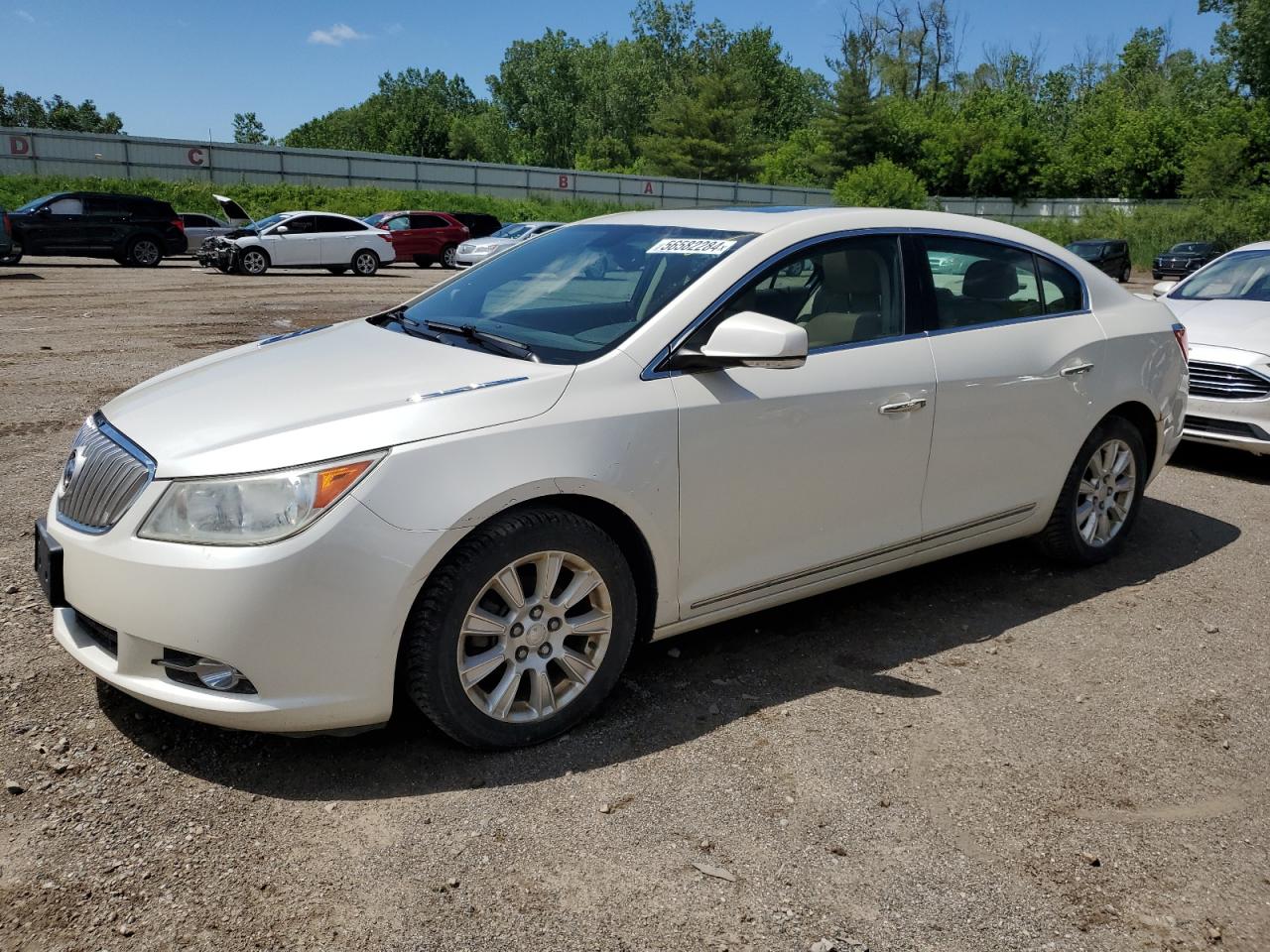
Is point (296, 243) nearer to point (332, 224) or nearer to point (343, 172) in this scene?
point (332, 224)

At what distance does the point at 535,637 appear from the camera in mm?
3297

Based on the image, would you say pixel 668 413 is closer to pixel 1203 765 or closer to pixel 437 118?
pixel 1203 765

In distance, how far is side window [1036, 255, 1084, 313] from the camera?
4.86 m

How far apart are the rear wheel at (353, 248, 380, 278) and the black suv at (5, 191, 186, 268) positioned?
14.5 feet

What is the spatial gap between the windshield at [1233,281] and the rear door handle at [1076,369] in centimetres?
427

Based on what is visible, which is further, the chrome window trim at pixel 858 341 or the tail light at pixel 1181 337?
the tail light at pixel 1181 337

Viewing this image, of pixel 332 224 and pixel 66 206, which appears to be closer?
pixel 66 206

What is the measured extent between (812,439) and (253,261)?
23.5 m

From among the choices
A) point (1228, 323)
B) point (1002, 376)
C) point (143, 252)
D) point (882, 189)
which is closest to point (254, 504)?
point (1002, 376)

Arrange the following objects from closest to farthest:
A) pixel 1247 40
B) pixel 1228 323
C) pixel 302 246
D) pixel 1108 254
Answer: pixel 1228 323
pixel 302 246
pixel 1108 254
pixel 1247 40

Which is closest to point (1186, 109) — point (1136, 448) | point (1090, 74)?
point (1090, 74)

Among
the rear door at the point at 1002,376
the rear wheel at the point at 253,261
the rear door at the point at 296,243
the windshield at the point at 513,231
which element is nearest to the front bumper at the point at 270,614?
the rear door at the point at 1002,376

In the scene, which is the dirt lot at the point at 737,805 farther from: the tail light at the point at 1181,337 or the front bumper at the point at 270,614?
the tail light at the point at 1181,337

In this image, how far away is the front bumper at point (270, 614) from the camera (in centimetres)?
286
